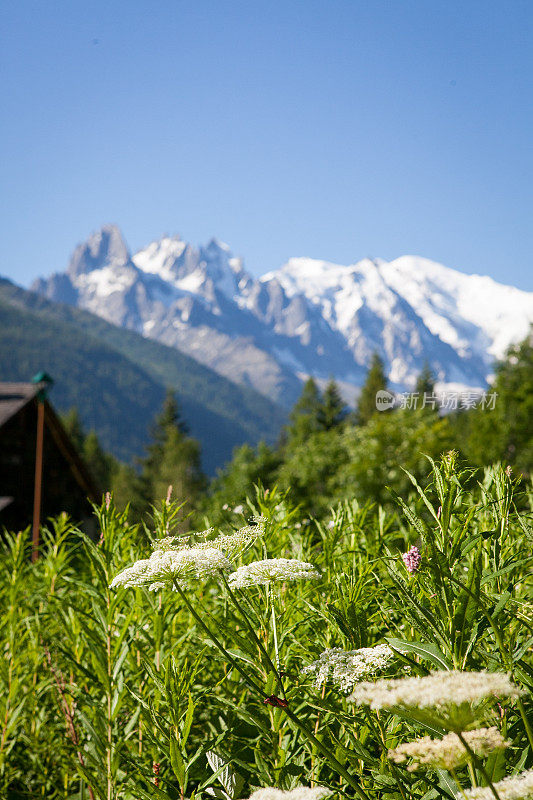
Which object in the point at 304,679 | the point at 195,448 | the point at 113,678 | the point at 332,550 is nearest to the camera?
the point at 304,679

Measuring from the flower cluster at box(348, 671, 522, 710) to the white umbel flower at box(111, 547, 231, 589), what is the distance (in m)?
0.46

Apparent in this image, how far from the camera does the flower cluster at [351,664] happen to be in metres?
1.26

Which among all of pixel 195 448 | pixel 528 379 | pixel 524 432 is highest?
pixel 528 379

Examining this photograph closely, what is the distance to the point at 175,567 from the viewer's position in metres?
1.35

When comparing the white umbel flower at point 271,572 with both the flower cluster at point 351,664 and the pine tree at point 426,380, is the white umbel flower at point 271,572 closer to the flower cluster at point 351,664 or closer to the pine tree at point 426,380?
the flower cluster at point 351,664

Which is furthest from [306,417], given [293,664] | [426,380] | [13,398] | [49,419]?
[293,664]

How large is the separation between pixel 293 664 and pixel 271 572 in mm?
600

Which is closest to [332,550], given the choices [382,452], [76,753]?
[76,753]

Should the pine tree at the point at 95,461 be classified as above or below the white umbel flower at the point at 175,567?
below

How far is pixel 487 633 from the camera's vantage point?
4.77 ft

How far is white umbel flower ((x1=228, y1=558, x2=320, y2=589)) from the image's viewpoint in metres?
1.42

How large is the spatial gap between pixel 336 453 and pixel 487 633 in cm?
3942

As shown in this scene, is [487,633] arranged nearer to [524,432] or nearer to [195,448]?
[524,432]

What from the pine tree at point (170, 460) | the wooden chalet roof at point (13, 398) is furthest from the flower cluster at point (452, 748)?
the pine tree at point (170, 460)
